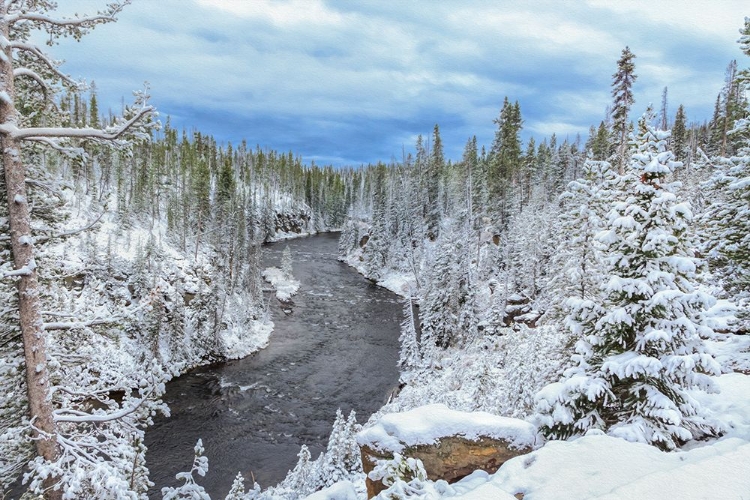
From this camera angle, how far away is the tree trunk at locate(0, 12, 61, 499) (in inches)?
236

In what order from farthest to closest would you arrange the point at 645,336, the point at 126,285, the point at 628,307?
1. the point at 126,285
2. the point at 628,307
3. the point at 645,336

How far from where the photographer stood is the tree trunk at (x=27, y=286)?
19.6ft

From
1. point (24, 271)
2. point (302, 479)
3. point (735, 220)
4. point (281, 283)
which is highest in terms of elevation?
point (735, 220)

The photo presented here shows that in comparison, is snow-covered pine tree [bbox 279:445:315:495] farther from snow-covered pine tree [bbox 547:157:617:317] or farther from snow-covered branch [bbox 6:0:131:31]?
snow-covered branch [bbox 6:0:131:31]

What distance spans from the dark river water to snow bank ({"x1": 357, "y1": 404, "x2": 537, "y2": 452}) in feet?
50.3

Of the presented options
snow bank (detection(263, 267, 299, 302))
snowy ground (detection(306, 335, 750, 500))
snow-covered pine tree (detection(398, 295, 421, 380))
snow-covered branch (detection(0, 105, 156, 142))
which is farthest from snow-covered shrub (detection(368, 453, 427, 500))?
snow bank (detection(263, 267, 299, 302))

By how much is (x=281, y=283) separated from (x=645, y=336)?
56.1 metres

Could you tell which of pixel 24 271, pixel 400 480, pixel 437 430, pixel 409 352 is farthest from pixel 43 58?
pixel 409 352

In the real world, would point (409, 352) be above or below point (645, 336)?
below

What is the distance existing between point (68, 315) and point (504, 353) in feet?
78.2

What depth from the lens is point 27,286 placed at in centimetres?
621

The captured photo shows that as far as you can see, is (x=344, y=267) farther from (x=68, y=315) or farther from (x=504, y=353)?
(x=68, y=315)

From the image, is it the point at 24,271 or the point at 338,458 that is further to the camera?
the point at 338,458

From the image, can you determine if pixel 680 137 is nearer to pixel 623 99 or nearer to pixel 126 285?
pixel 623 99
